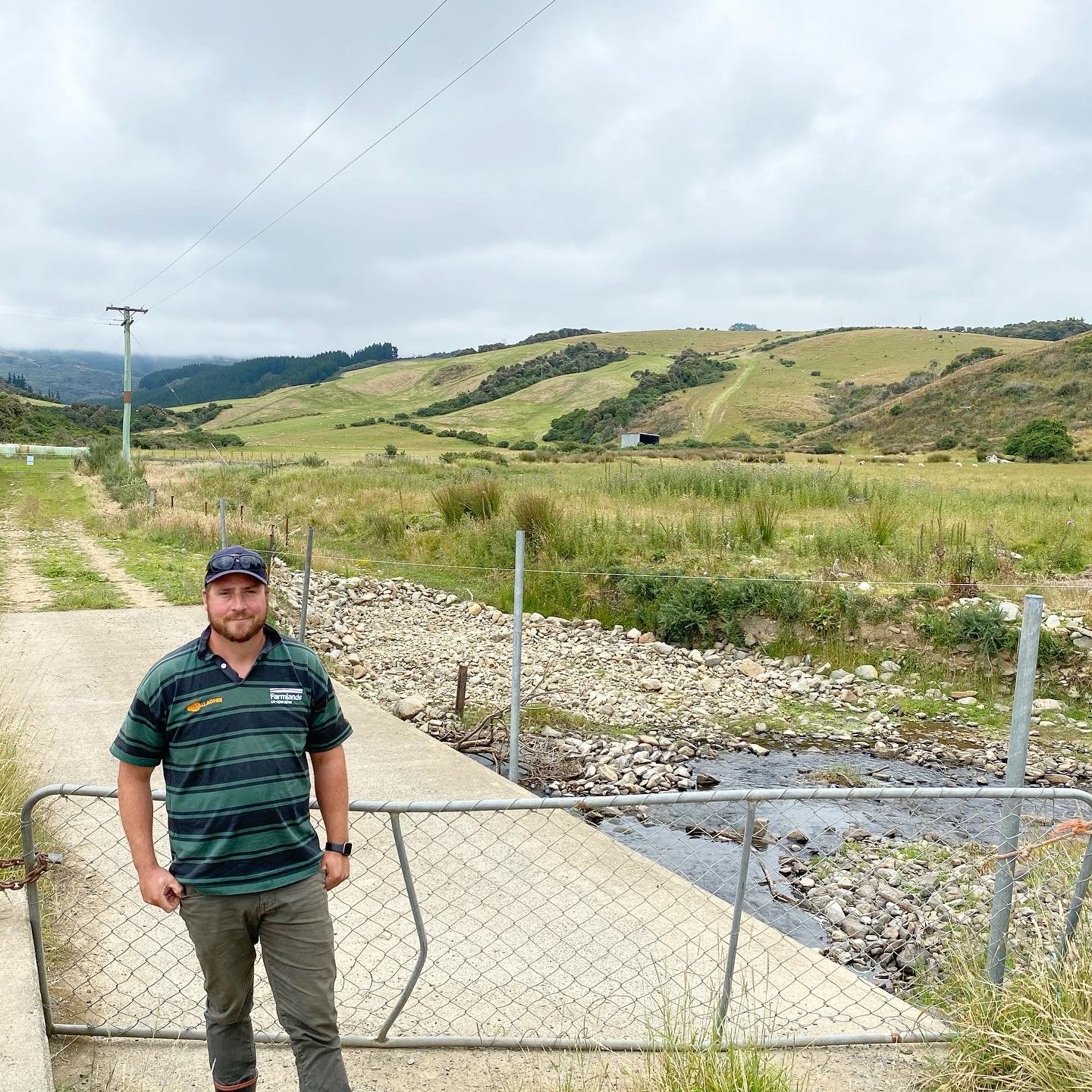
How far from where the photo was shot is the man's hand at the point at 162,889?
2861 mm

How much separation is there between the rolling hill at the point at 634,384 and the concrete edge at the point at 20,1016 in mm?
66203

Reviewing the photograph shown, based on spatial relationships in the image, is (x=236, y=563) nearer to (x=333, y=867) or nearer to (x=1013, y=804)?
(x=333, y=867)

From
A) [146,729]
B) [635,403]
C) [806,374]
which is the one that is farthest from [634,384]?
[146,729]

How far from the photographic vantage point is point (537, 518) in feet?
49.9

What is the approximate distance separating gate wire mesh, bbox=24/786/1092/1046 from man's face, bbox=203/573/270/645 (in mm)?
843

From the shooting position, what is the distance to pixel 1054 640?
10062mm

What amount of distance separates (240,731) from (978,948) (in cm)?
325

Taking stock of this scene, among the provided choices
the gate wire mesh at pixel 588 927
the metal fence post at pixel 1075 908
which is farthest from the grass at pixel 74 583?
the metal fence post at pixel 1075 908

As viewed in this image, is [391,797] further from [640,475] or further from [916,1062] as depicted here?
[640,475]

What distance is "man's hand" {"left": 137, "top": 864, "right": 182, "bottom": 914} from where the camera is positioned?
286 cm

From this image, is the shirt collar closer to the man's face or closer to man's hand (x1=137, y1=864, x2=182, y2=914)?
the man's face

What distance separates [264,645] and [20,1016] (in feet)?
5.57

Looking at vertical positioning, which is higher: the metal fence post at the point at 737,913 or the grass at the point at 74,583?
the metal fence post at the point at 737,913

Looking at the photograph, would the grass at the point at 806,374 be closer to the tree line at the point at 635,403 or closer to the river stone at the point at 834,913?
the tree line at the point at 635,403
